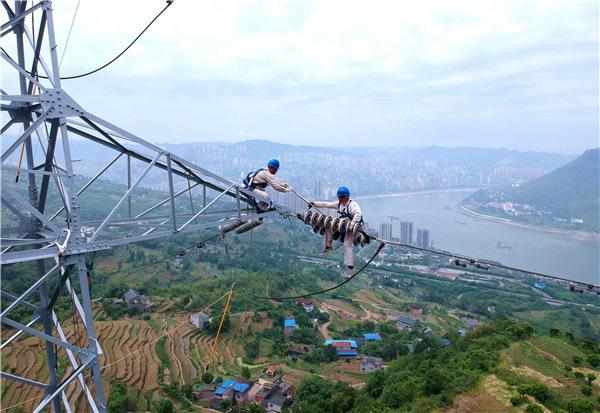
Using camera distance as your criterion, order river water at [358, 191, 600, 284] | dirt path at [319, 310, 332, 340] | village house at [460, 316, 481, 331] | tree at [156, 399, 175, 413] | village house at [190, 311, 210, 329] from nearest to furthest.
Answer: tree at [156, 399, 175, 413]
village house at [190, 311, 210, 329]
dirt path at [319, 310, 332, 340]
village house at [460, 316, 481, 331]
river water at [358, 191, 600, 284]

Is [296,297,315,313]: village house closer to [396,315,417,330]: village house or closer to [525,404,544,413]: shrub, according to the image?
[396,315,417,330]: village house

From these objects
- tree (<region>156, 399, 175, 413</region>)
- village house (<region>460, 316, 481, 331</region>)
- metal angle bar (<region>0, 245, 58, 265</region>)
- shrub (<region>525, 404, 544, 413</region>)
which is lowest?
village house (<region>460, 316, 481, 331</region>)

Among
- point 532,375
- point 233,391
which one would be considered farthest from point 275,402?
point 532,375

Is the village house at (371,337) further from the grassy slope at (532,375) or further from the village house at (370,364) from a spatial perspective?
the grassy slope at (532,375)

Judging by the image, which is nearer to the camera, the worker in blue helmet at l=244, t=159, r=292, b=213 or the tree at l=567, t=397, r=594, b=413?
the worker in blue helmet at l=244, t=159, r=292, b=213

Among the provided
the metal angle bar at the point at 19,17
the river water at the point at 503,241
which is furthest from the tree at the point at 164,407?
the river water at the point at 503,241

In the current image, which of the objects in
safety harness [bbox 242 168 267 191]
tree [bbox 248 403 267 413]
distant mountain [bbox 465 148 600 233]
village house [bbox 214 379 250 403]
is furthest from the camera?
distant mountain [bbox 465 148 600 233]

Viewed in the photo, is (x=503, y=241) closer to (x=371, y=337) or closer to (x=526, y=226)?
(x=526, y=226)

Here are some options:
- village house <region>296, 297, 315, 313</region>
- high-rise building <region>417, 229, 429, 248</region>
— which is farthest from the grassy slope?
high-rise building <region>417, 229, 429, 248</region>
